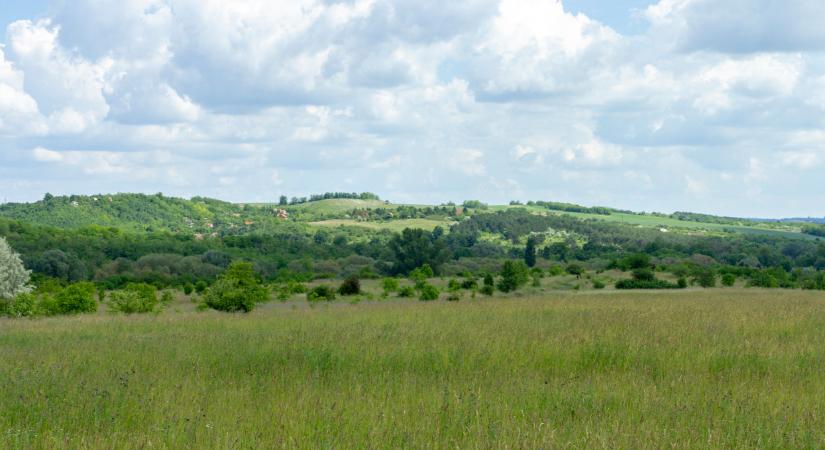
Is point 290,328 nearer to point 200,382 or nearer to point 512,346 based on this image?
point 512,346

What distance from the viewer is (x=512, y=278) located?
45781 millimetres

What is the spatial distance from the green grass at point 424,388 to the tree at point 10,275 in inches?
754

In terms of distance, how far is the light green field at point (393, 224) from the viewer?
16140 cm

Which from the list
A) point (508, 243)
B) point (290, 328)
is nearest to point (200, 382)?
point (290, 328)

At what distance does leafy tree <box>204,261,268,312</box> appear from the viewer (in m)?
29.1

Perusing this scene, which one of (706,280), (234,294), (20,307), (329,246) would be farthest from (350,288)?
(329,246)

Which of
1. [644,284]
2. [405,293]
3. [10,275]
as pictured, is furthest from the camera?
[644,284]

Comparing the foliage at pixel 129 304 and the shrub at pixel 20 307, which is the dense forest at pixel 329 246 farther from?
the shrub at pixel 20 307

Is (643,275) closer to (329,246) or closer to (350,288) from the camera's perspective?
(350,288)

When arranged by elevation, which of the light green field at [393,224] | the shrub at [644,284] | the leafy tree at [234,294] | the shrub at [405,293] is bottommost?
the shrub at [405,293]

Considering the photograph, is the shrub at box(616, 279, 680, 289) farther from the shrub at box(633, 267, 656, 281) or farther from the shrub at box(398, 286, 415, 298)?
the shrub at box(398, 286, 415, 298)

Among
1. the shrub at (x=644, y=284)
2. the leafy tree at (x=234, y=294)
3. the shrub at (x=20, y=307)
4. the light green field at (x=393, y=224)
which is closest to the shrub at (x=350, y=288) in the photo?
the leafy tree at (x=234, y=294)

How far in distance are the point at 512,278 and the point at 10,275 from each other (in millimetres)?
27292

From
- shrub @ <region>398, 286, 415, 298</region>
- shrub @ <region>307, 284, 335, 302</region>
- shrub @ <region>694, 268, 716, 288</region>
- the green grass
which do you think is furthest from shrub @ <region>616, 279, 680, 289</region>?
the green grass
